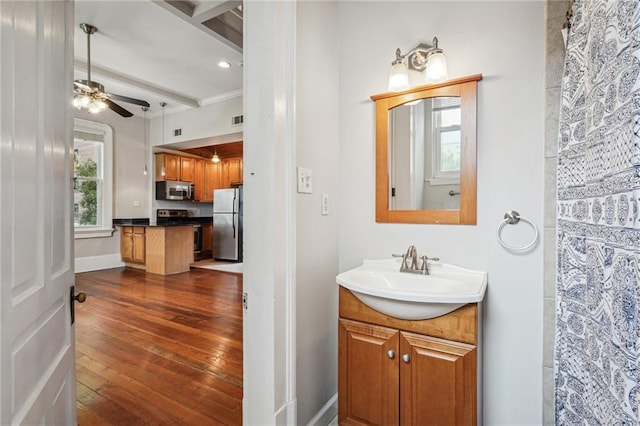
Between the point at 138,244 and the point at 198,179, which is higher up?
the point at 198,179

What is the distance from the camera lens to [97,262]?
5473 mm

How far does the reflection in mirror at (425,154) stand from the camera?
1.54 metres

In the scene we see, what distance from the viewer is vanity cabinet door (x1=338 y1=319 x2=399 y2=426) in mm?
1305

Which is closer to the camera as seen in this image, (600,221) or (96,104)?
(600,221)

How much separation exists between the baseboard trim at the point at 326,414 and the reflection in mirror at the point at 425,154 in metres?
1.10

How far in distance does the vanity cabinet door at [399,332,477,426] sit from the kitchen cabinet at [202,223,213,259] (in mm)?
6415

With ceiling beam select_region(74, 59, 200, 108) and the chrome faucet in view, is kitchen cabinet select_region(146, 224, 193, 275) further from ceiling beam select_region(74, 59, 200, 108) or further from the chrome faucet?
the chrome faucet

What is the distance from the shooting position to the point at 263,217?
47.9 inches

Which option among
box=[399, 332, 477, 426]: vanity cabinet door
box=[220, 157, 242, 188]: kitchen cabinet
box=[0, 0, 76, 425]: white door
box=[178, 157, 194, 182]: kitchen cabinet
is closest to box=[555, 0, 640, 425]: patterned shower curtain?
box=[399, 332, 477, 426]: vanity cabinet door

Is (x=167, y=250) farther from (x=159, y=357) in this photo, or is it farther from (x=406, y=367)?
(x=406, y=367)

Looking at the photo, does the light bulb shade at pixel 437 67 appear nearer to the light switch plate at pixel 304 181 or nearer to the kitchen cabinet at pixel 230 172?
the light switch plate at pixel 304 181

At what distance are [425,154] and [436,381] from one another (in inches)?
42.2

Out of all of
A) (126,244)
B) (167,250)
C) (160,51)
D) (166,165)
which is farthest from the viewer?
(166,165)

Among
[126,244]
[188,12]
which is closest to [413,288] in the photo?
[188,12]
